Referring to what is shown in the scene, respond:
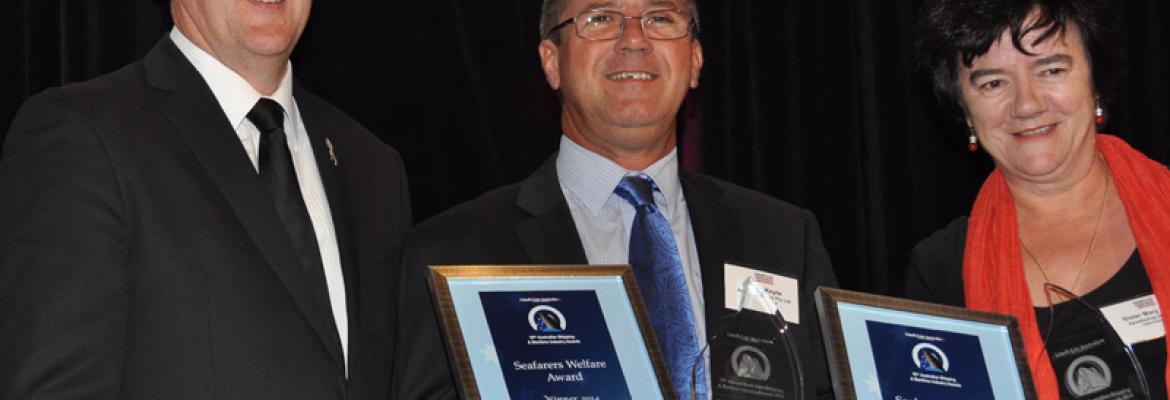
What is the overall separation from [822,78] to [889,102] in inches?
12.5

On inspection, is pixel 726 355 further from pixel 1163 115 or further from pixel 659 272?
pixel 1163 115

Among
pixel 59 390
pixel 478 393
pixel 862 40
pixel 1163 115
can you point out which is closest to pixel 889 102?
pixel 862 40

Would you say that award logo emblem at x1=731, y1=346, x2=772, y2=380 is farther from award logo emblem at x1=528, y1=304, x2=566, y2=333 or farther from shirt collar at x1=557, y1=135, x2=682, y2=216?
shirt collar at x1=557, y1=135, x2=682, y2=216

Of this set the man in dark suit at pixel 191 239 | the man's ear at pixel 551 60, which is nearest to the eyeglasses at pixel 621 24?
the man's ear at pixel 551 60

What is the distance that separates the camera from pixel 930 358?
8.44 ft

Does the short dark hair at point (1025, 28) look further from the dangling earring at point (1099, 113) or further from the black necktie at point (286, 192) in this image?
the black necktie at point (286, 192)

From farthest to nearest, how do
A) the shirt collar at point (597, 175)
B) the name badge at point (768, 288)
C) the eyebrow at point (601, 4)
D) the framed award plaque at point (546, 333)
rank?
the eyebrow at point (601, 4)
the shirt collar at point (597, 175)
the name badge at point (768, 288)
the framed award plaque at point (546, 333)

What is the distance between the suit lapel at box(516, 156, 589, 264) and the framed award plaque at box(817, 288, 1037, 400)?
64 centimetres

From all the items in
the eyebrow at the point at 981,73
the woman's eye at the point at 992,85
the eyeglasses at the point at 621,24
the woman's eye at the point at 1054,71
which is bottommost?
the woman's eye at the point at 992,85

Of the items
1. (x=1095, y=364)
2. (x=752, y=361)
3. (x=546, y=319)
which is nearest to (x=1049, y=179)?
(x=1095, y=364)

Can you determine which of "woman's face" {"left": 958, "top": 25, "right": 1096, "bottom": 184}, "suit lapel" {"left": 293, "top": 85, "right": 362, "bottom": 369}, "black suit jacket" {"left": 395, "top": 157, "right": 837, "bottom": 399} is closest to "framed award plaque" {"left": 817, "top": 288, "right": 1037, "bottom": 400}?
"black suit jacket" {"left": 395, "top": 157, "right": 837, "bottom": 399}

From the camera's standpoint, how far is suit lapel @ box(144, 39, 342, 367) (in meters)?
2.50

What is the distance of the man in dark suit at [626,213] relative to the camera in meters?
2.89

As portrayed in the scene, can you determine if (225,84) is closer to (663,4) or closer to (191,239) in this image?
(191,239)
